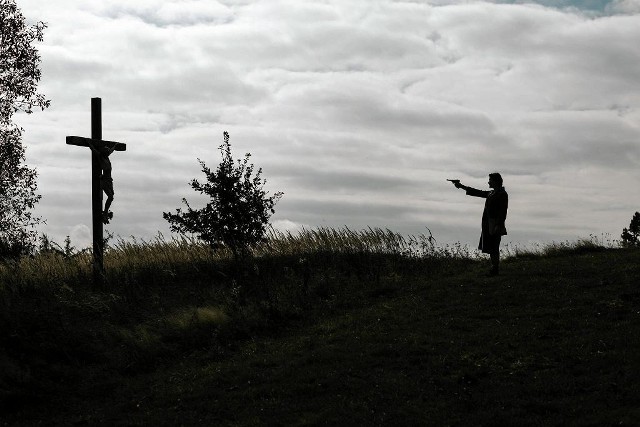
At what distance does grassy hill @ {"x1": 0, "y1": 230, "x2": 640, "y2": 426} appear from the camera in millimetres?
12016

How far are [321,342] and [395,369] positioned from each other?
8.38 feet

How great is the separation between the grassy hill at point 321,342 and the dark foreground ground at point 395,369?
4 cm

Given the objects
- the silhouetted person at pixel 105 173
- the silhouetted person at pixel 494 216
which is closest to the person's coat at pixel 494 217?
the silhouetted person at pixel 494 216

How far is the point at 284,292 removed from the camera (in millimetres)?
21188

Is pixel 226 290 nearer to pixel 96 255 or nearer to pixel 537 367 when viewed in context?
pixel 96 255

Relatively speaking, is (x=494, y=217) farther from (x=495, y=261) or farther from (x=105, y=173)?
(x=105, y=173)

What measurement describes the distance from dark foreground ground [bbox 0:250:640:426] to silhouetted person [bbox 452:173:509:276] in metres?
1.78

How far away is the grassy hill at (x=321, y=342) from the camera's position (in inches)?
473

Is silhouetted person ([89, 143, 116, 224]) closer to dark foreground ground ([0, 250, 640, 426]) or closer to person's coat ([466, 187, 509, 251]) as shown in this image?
dark foreground ground ([0, 250, 640, 426])

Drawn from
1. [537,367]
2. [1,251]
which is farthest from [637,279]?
[1,251]

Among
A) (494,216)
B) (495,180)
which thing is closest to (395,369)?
(494,216)

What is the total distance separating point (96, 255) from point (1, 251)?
762 cm

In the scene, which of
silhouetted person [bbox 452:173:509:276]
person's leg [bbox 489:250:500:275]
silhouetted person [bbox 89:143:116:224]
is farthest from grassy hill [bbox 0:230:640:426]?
silhouetted person [bbox 89:143:116:224]

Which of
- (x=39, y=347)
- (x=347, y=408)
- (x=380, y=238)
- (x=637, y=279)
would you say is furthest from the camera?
(x=380, y=238)
